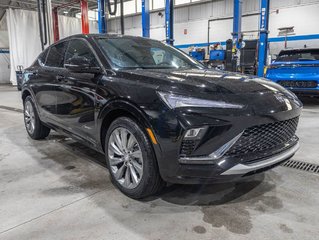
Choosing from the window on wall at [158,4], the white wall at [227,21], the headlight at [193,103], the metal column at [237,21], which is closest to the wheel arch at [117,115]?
the headlight at [193,103]

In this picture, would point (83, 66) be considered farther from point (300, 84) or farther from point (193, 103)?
point (300, 84)

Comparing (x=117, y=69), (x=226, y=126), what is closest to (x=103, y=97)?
(x=117, y=69)

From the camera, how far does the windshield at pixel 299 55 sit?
6.34 meters

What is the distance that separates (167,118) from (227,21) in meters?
14.8

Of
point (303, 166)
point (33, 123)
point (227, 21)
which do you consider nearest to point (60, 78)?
point (33, 123)

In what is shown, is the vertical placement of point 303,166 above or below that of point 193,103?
below

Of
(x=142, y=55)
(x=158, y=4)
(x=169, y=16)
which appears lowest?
(x=142, y=55)

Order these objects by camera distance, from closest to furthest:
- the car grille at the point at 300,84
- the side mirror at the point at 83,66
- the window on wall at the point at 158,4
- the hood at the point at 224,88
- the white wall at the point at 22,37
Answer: the hood at the point at 224,88 → the side mirror at the point at 83,66 → the car grille at the point at 300,84 → the white wall at the point at 22,37 → the window on wall at the point at 158,4

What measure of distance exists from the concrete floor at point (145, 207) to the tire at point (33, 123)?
904 millimetres

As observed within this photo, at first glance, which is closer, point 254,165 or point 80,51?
point 254,165

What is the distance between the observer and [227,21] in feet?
49.5

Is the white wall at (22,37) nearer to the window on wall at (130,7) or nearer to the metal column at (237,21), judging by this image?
the window on wall at (130,7)

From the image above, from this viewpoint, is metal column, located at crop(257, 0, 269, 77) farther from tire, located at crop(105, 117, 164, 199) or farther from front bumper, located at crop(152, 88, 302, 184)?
tire, located at crop(105, 117, 164, 199)

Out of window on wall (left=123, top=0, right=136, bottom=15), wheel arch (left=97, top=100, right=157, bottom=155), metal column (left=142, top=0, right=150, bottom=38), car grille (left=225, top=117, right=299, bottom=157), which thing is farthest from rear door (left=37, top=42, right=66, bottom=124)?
window on wall (left=123, top=0, right=136, bottom=15)
